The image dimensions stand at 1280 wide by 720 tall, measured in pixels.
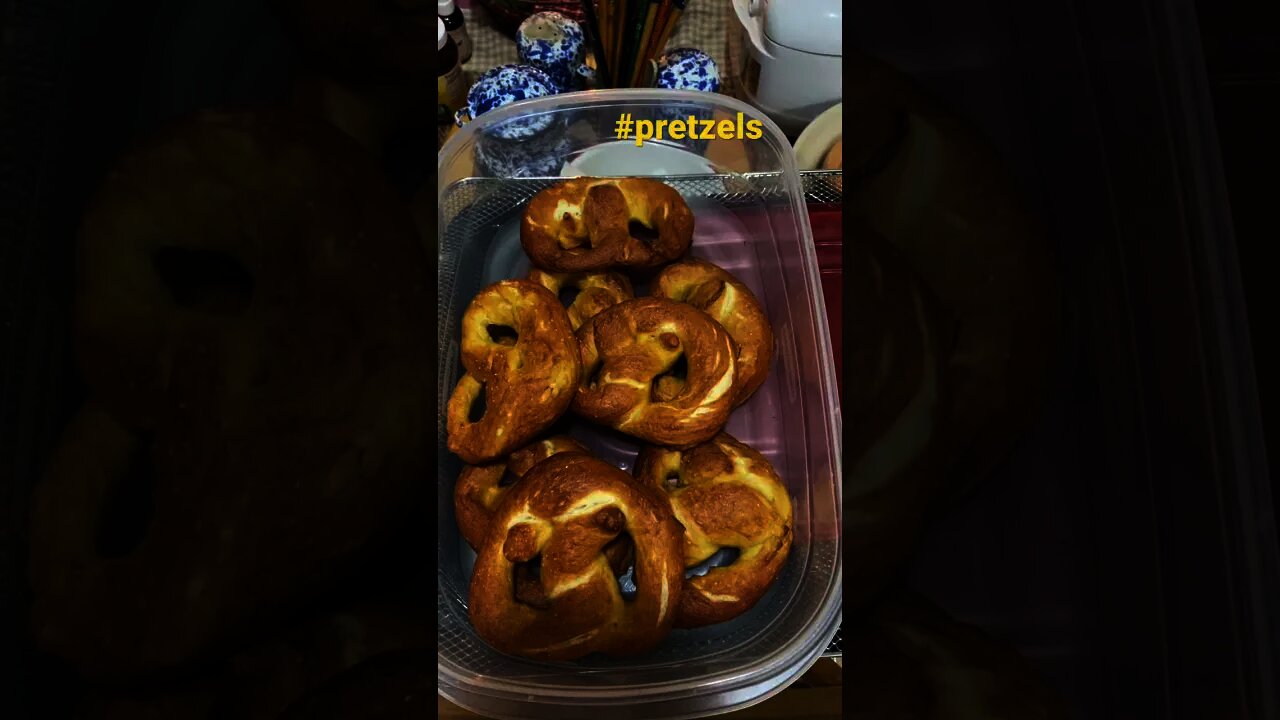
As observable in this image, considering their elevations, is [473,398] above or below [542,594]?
above

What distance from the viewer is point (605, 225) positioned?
0.67 m

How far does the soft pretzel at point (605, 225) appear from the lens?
0.67 metres

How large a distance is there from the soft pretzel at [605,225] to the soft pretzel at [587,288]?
0.5 inches
